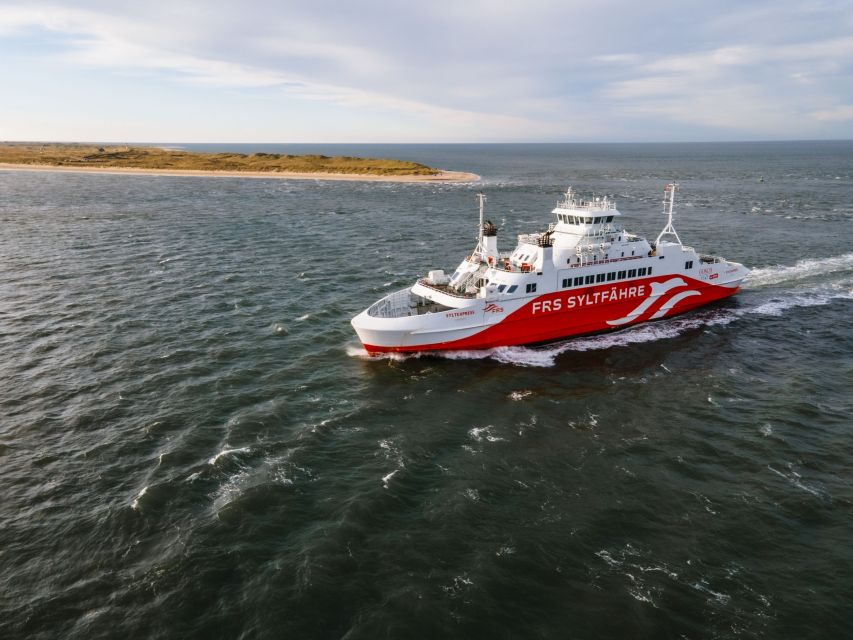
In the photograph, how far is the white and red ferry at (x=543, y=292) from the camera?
3912cm

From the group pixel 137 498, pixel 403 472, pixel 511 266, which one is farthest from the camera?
pixel 511 266

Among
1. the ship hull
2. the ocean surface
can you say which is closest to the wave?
the ocean surface

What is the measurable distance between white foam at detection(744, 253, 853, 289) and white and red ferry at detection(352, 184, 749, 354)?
14.6 meters

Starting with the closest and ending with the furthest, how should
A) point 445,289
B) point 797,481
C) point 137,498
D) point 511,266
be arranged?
1. point 137,498
2. point 797,481
3. point 445,289
4. point 511,266

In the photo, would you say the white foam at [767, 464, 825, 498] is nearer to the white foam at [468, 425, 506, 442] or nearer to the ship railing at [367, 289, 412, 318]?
the white foam at [468, 425, 506, 442]

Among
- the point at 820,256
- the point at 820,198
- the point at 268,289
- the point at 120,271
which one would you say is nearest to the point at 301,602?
the point at 268,289

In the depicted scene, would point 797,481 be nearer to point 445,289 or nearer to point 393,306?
point 445,289

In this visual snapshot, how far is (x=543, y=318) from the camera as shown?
42312 mm

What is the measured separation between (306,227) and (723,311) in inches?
2557

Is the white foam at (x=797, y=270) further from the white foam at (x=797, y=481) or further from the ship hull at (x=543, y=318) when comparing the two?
the white foam at (x=797, y=481)

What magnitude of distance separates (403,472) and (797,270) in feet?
193

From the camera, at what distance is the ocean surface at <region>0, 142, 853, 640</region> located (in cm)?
1881

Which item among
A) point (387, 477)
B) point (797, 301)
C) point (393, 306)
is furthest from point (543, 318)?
point (797, 301)

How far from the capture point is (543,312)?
42.1 meters
